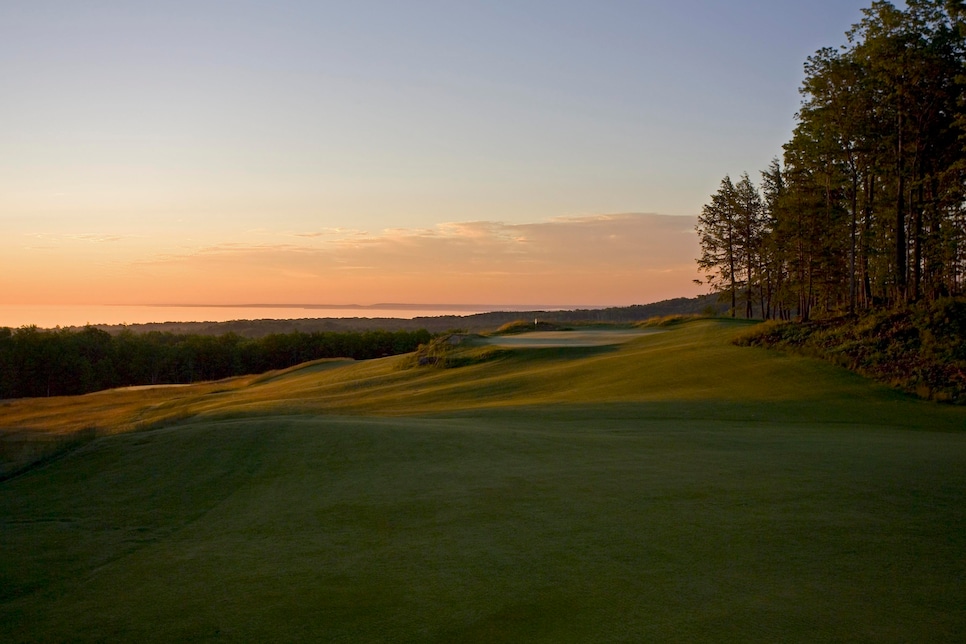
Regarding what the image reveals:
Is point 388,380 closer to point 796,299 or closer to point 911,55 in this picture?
point 911,55

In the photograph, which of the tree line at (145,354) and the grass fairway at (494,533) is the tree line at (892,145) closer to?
the grass fairway at (494,533)

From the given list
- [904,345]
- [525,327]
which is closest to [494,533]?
[904,345]

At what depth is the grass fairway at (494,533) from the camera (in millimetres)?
5734

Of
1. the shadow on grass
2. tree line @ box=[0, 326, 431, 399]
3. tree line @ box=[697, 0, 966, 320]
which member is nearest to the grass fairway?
the shadow on grass

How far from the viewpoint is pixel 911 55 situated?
2897 cm

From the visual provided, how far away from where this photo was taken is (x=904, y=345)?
2358 cm

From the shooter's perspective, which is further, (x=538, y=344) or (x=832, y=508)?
(x=538, y=344)

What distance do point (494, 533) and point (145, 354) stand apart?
9559 cm

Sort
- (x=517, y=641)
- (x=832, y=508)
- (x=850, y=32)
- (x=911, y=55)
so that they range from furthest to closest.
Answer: (x=850, y=32), (x=911, y=55), (x=832, y=508), (x=517, y=641)

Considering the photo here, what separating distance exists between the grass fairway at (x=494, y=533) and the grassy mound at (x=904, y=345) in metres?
4.25

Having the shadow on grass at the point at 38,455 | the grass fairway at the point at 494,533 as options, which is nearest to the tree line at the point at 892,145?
the grass fairway at the point at 494,533

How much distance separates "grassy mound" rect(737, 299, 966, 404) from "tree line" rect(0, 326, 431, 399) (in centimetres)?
5030

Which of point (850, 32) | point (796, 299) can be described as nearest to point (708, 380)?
point (850, 32)

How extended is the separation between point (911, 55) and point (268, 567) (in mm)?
31619
